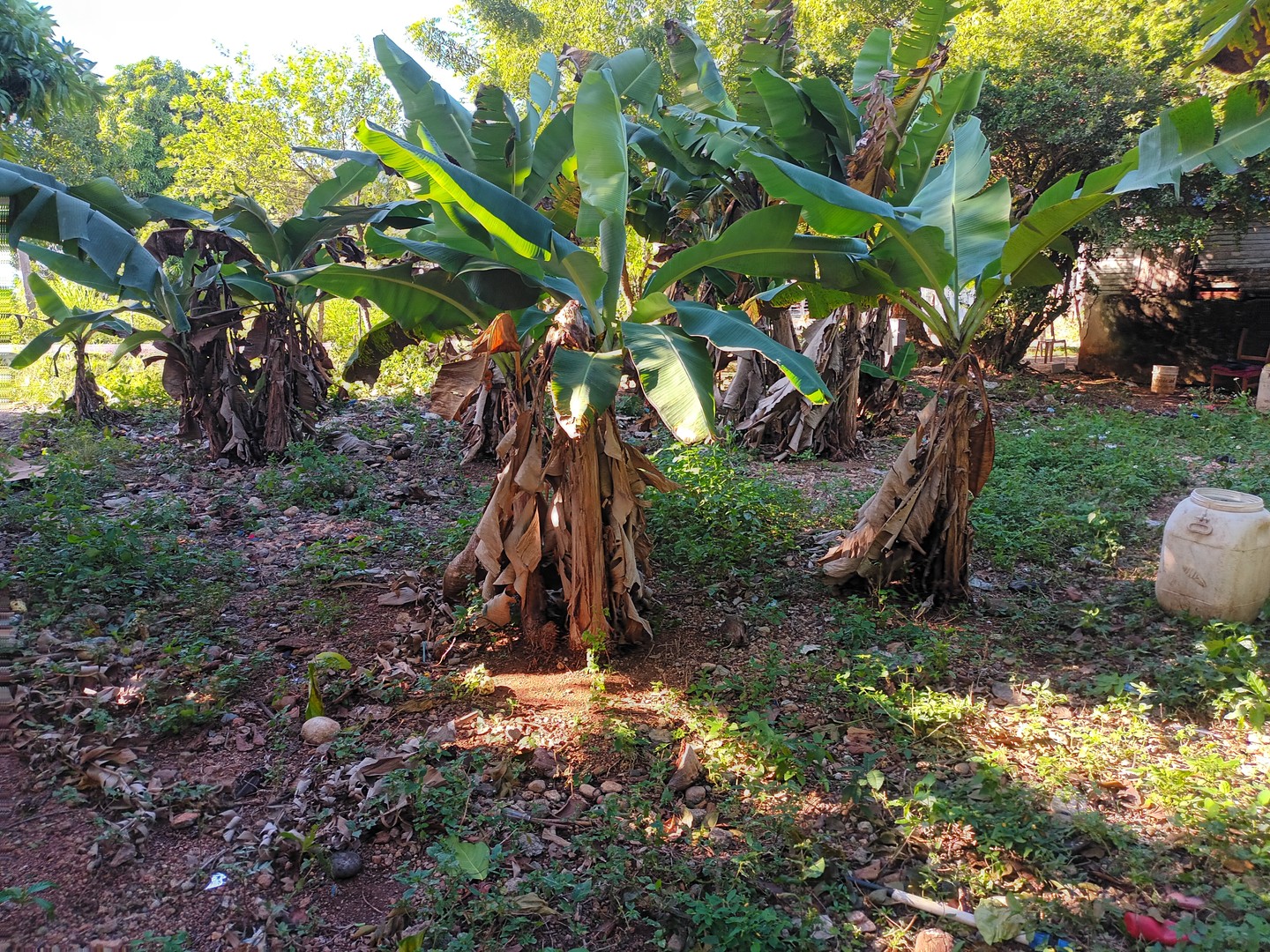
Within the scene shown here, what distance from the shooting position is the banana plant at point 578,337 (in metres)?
3.54

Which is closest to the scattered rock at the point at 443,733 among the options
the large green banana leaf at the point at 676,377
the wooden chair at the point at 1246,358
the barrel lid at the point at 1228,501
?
the large green banana leaf at the point at 676,377

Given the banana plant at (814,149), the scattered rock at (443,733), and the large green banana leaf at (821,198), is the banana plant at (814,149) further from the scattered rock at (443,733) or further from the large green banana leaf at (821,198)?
the scattered rock at (443,733)

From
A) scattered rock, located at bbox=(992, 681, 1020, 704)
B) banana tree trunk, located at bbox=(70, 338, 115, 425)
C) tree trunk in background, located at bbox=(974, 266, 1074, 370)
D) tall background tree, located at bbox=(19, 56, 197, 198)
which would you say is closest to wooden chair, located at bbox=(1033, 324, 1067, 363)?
tree trunk in background, located at bbox=(974, 266, 1074, 370)

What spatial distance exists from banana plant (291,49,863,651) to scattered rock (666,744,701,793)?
0.91 m

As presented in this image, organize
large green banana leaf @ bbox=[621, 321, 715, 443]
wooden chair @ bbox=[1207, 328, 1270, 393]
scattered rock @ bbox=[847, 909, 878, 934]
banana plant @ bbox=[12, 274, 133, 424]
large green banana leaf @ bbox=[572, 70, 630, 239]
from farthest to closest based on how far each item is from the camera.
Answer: wooden chair @ bbox=[1207, 328, 1270, 393], banana plant @ bbox=[12, 274, 133, 424], large green banana leaf @ bbox=[572, 70, 630, 239], large green banana leaf @ bbox=[621, 321, 715, 443], scattered rock @ bbox=[847, 909, 878, 934]

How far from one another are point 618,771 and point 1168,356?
527 inches

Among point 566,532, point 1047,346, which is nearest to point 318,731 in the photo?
point 566,532

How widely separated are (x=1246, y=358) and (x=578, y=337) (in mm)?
12748

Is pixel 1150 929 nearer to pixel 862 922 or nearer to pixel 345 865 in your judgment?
pixel 862 922

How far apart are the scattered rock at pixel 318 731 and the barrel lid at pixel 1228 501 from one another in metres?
4.77

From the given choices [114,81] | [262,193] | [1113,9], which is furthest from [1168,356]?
[114,81]

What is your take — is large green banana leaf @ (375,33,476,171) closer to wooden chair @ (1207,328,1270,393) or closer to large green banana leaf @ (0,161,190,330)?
large green banana leaf @ (0,161,190,330)

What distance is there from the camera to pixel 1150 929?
2516mm

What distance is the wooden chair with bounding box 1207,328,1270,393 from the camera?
11.7m
